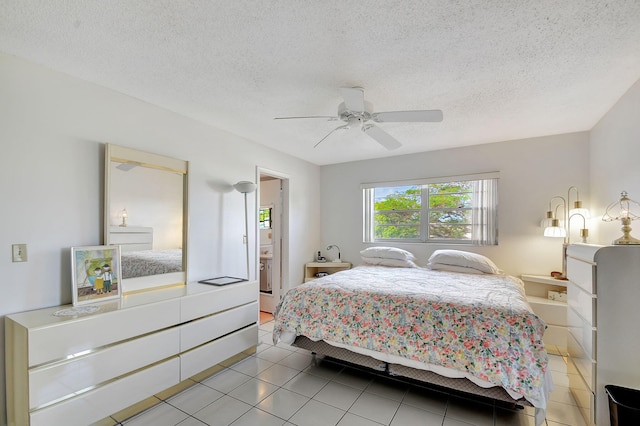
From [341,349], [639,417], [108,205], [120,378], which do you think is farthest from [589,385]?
[108,205]

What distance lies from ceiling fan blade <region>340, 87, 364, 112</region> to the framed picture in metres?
2.14

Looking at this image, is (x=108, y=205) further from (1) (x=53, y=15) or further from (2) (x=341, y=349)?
(2) (x=341, y=349)

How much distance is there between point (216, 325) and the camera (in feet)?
8.75

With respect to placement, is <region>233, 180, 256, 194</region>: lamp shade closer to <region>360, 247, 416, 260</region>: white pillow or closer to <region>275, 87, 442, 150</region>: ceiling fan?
<region>275, 87, 442, 150</region>: ceiling fan

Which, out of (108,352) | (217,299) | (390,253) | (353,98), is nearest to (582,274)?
(353,98)

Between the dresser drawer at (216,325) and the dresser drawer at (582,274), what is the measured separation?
281 cm

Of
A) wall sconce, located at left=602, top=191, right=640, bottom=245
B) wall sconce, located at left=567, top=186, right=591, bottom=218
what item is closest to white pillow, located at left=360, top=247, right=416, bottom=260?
wall sconce, located at left=567, top=186, right=591, bottom=218

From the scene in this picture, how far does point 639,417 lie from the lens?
156 cm

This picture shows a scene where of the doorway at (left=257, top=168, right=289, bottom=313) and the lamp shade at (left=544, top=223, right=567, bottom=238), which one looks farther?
the doorway at (left=257, top=168, right=289, bottom=313)

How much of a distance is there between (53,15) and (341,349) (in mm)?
2965

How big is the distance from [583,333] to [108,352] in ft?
10.8

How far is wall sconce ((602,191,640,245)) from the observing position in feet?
6.48

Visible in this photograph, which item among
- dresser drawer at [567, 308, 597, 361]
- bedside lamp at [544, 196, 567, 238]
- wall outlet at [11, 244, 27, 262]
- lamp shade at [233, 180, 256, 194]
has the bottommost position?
dresser drawer at [567, 308, 597, 361]

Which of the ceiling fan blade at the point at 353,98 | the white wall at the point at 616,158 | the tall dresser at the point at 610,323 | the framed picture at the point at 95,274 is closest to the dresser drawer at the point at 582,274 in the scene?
the tall dresser at the point at 610,323
